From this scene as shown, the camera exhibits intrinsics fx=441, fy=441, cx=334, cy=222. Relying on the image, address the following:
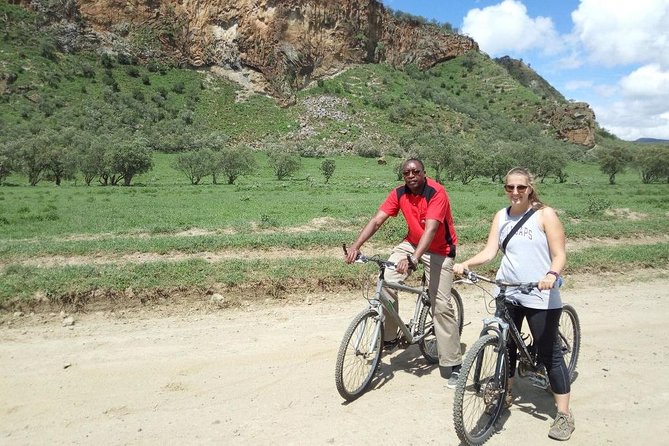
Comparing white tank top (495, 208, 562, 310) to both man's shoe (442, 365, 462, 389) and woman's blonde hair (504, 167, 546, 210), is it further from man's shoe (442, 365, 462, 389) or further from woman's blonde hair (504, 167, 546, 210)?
man's shoe (442, 365, 462, 389)

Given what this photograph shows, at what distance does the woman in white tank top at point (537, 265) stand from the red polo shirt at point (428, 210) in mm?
736

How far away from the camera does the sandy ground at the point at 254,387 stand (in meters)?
4.28

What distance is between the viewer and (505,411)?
15.6 ft

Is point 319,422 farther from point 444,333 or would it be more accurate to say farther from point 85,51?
point 85,51

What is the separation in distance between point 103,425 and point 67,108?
81.6 metres

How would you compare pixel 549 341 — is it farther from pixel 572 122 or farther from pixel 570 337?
pixel 572 122

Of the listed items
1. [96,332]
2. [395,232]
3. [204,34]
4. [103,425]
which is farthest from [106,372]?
[204,34]

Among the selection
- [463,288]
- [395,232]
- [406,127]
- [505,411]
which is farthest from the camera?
[406,127]

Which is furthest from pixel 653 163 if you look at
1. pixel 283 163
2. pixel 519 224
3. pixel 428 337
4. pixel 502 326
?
pixel 502 326

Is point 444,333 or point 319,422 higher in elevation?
point 444,333

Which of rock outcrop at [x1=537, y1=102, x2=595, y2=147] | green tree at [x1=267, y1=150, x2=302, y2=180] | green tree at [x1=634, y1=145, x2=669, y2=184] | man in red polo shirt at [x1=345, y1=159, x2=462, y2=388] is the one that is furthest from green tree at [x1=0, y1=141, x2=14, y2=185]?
rock outcrop at [x1=537, y1=102, x2=595, y2=147]

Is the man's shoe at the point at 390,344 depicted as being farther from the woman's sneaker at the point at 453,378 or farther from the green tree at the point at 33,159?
the green tree at the point at 33,159

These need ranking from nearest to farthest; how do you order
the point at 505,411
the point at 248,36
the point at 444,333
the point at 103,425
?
1. the point at 103,425
2. the point at 505,411
3. the point at 444,333
4. the point at 248,36

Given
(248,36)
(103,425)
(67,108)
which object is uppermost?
(248,36)
